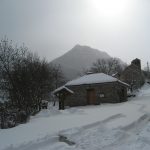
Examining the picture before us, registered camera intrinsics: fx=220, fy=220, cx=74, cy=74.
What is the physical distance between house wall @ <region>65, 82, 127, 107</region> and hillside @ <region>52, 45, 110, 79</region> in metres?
61.8

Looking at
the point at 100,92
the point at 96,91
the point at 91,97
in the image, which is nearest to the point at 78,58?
the point at 91,97

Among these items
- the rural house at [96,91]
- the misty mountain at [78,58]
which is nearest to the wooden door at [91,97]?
the rural house at [96,91]

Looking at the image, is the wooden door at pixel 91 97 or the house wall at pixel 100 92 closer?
the house wall at pixel 100 92

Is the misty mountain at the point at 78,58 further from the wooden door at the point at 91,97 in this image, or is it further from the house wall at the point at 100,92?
the wooden door at the point at 91,97

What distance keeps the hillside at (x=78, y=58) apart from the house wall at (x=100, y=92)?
6184 cm

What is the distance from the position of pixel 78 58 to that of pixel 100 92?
260 feet

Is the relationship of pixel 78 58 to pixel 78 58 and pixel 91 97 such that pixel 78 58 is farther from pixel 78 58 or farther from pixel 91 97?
pixel 91 97

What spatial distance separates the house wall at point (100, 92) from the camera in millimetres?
28938

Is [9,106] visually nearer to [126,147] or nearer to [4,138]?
[4,138]

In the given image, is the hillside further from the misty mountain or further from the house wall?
the house wall

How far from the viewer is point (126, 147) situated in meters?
7.20

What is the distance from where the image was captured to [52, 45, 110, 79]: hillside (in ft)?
325

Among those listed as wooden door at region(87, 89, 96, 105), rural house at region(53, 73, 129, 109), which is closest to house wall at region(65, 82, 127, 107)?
rural house at region(53, 73, 129, 109)

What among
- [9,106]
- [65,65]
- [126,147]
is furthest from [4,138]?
[65,65]
